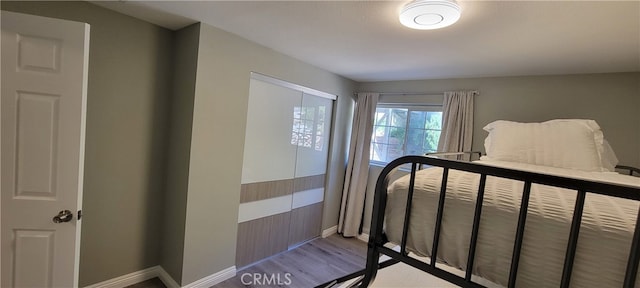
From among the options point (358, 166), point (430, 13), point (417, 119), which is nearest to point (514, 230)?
point (430, 13)

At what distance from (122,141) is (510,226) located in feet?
8.22

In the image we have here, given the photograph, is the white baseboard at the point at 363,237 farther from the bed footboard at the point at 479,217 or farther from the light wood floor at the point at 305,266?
the bed footboard at the point at 479,217

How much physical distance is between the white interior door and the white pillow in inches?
110

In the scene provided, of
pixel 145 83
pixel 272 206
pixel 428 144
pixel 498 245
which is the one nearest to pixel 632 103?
pixel 428 144

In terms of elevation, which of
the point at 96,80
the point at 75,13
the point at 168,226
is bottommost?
the point at 168,226

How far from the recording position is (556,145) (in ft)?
6.11

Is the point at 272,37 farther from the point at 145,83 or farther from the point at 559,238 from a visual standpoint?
the point at 559,238

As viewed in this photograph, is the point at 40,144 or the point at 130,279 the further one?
the point at 130,279

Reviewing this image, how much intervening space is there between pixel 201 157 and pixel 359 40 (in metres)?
1.57

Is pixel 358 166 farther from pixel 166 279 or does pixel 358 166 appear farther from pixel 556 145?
pixel 166 279

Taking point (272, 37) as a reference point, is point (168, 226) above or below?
below

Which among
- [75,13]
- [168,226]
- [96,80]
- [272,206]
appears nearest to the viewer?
[75,13]

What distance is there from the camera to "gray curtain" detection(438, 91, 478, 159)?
290 cm

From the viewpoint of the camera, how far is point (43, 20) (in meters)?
1.35
